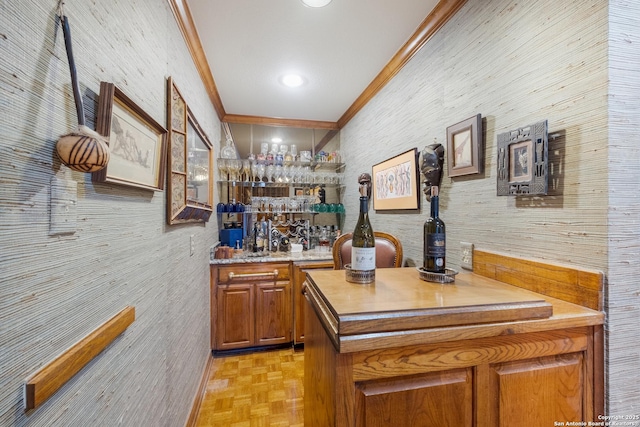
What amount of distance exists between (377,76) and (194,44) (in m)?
1.44

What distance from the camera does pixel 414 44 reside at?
1.84 meters

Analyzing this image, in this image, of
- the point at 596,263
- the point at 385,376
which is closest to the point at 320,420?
the point at 385,376

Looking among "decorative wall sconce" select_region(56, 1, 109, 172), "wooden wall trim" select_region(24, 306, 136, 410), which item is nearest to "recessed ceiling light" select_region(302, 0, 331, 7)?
"decorative wall sconce" select_region(56, 1, 109, 172)

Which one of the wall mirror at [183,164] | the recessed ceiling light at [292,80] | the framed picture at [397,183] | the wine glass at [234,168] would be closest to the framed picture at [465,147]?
the framed picture at [397,183]

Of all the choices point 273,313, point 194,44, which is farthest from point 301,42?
point 273,313

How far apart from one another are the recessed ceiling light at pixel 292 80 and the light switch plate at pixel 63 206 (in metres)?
2.00

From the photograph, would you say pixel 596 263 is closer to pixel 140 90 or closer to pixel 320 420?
pixel 320 420

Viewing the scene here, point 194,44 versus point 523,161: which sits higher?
point 194,44

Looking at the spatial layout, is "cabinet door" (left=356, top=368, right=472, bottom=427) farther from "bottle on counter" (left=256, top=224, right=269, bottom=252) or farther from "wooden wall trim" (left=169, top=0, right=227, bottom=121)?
"bottle on counter" (left=256, top=224, right=269, bottom=252)

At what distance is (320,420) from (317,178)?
2.57 metres

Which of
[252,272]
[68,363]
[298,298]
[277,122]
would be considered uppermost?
[277,122]

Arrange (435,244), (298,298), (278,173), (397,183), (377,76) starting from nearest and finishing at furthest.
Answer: (435,244), (397,183), (377,76), (298,298), (278,173)

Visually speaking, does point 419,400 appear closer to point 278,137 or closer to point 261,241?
point 261,241

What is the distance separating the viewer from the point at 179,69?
1583mm
